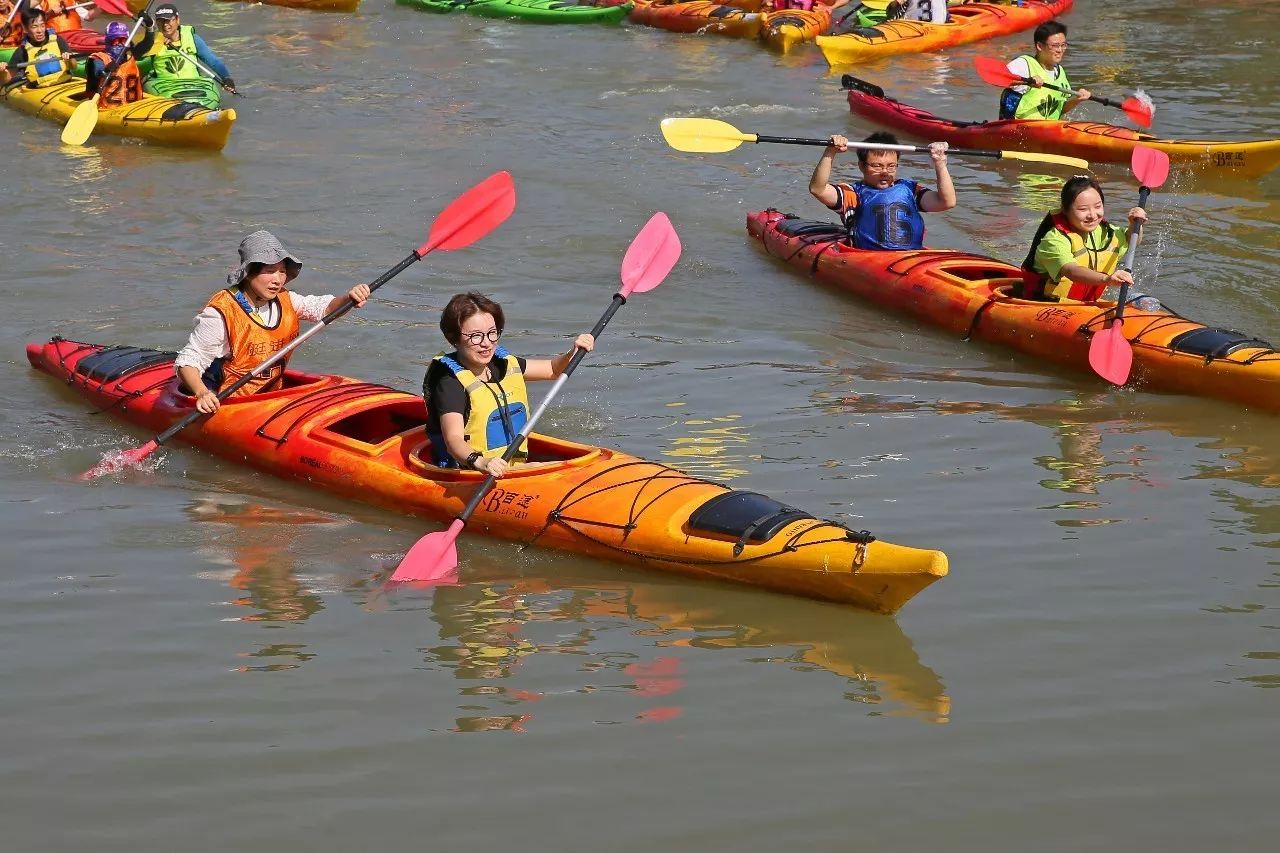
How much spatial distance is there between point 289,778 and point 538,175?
826 centimetres

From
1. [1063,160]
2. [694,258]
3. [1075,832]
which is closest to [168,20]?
[694,258]

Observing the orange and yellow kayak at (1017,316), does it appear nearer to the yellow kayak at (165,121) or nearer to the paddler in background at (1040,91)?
the paddler in background at (1040,91)

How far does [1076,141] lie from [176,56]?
676cm

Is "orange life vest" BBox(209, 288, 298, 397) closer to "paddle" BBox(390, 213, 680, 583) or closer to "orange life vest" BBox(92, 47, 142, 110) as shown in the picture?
"paddle" BBox(390, 213, 680, 583)

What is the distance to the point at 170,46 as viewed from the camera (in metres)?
13.0

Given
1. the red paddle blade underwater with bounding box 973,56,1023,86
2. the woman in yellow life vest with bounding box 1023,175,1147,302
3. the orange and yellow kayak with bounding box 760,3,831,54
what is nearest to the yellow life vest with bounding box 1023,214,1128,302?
the woman in yellow life vest with bounding box 1023,175,1147,302

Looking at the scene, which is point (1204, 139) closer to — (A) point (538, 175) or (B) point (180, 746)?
(A) point (538, 175)

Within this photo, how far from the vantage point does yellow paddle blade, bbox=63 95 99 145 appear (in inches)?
454

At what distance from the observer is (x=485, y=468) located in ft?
18.1

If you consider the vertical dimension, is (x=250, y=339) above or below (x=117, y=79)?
below

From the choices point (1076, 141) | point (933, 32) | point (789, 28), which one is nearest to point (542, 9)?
point (789, 28)

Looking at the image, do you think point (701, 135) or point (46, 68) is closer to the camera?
point (701, 135)

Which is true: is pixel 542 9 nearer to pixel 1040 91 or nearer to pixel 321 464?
pixel 1040 91

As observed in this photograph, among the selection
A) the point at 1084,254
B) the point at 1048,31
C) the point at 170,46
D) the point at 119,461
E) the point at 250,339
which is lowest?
the point at 119,461
